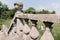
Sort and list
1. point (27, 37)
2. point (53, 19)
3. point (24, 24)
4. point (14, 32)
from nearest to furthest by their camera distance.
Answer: point (53, 19)
point (27, 37)
point (24, 24)
point (14, 32)

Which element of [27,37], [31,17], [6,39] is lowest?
[6,39]

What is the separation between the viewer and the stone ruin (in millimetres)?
1681

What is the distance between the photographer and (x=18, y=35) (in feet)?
7.75

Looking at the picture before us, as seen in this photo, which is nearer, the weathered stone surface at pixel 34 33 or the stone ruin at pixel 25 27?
the stone ruin at pixel 25 27

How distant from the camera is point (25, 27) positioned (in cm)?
219

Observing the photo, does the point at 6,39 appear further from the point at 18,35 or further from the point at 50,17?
the point at 50,17

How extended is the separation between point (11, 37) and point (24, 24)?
27 cm

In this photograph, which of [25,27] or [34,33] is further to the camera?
[25,27]

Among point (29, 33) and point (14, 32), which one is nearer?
point (29, 33)

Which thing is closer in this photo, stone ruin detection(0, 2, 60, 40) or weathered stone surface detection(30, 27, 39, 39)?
stone ruin detection(0, 2, 60, 40)

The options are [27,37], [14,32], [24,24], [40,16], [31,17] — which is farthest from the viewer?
[14,32]

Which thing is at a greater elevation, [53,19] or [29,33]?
[53,19]

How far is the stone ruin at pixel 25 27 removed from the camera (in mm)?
1681

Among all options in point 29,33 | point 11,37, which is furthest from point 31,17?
point 11,37
